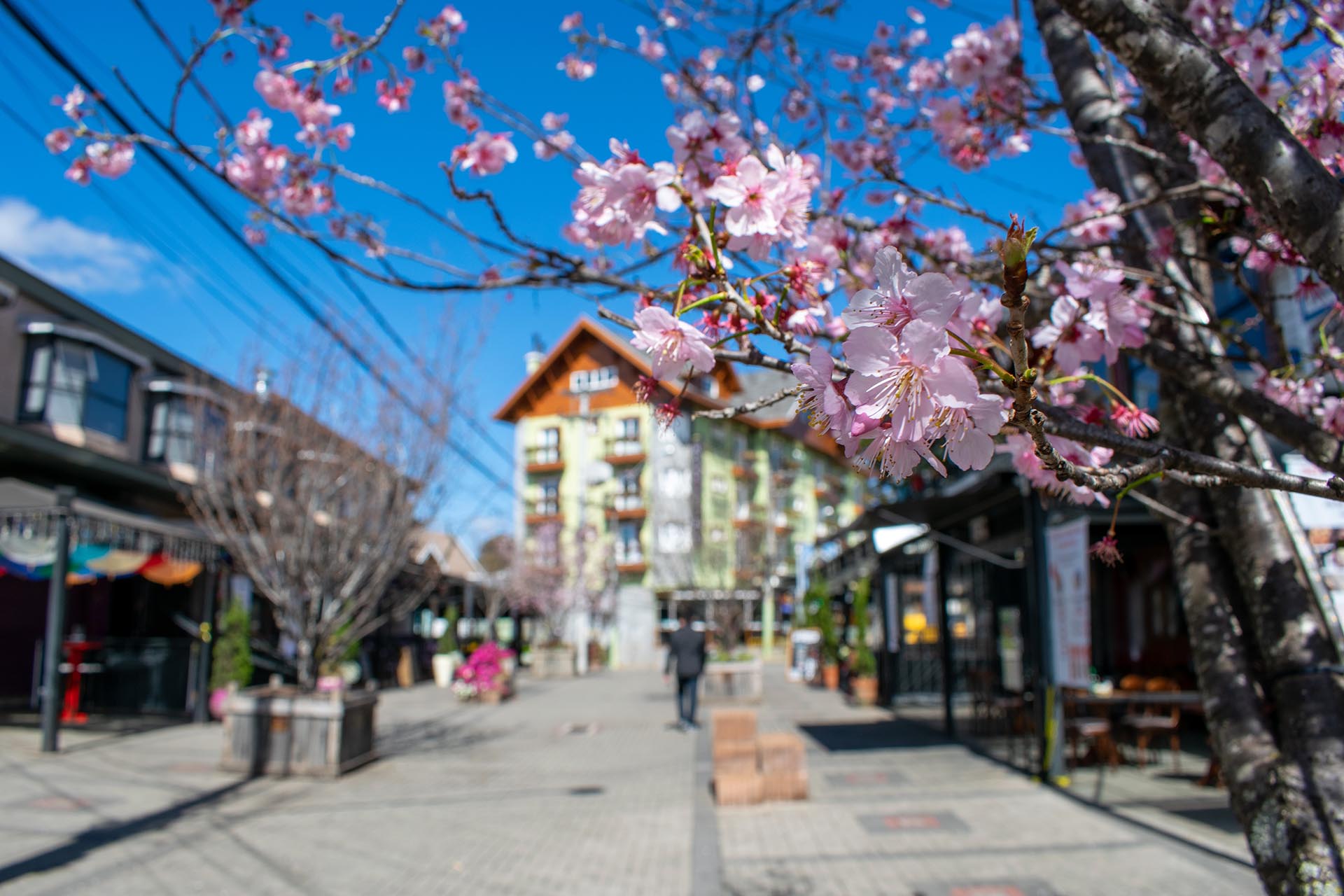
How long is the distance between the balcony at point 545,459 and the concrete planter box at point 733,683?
2662cm

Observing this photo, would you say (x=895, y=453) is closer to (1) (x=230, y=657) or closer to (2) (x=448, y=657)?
(1) (x=230, y=657)

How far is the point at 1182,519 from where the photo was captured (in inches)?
102

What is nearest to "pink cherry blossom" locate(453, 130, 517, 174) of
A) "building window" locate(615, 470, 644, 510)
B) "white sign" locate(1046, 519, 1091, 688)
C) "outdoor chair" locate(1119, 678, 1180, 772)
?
"white sign" locate(1046, 519, 1091, 688)

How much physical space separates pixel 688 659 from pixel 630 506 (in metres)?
30.0

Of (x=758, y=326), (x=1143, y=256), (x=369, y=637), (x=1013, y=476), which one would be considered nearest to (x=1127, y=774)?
(x=1013, y=476)

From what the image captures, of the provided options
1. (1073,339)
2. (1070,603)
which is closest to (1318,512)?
(1070,603)

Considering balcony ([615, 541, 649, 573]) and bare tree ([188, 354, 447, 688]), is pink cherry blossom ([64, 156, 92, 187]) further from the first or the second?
balcony ([615, 541, 649, 573])

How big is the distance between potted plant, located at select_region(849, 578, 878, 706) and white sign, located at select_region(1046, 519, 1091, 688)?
8923 millimetres

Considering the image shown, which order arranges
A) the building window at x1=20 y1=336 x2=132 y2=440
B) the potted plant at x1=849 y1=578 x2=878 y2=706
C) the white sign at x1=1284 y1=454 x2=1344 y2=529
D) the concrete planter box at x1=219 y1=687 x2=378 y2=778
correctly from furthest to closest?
the potted plant at x1=849 y1=578 x2=878 y2=706
the building window at x1=20 y1=336 x2=132 y2=440
the concrete planter box at x1=219 y1=687 x2=378 y2=778
the white sign at x1=1284 y1=454 x2=1344 y2=529

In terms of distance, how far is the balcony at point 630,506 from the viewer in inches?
1667

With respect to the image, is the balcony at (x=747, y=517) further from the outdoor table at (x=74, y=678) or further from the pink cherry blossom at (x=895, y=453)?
the pink cherry blossom at (x=895, y=453)

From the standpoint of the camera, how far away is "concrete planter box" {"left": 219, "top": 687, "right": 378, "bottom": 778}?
9.43 metres

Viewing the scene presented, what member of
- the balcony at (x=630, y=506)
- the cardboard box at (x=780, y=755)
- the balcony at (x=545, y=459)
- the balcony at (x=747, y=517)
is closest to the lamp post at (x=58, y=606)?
the cardboard box at (x=780, y=755)

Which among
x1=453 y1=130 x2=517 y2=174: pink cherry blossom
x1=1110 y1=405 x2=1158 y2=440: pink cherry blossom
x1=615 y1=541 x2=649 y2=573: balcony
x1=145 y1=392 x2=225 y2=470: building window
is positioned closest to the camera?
x1=1110 y1=405 x2=1158 y2=440: pink cherry blossom
